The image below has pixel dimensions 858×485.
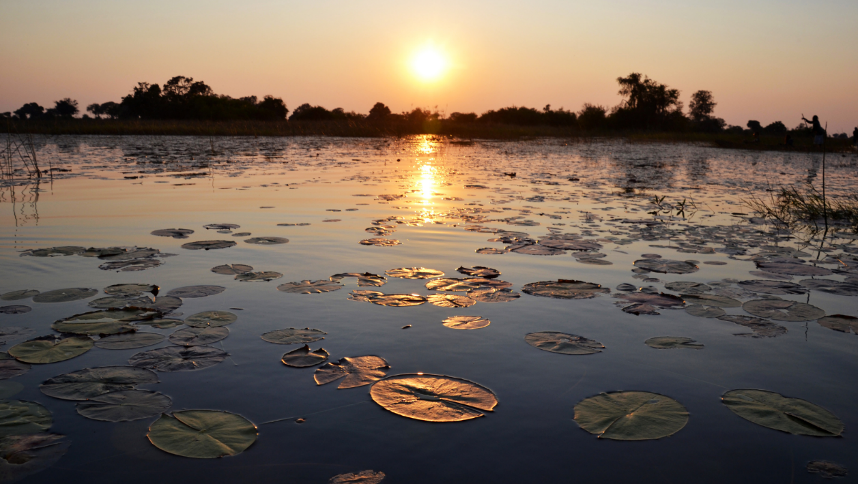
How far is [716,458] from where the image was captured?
5.51ft

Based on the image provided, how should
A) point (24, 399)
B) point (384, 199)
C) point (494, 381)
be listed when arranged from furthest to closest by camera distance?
point (384, 199) → point (494, 381) → point (24, 399)

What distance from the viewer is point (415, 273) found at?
3672 mm

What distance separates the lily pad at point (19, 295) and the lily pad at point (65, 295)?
8 cm

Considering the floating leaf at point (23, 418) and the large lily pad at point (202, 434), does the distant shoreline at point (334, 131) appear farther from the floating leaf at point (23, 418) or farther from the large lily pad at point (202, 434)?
the large lily pad at point (202, 434)

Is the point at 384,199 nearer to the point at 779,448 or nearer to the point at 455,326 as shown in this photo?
the point at 455,326

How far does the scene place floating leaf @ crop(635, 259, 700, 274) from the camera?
12.7ft

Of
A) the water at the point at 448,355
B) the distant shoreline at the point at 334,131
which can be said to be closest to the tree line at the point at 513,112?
the distant shoreline at the point at 334,131

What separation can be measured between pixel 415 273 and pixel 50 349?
2.14 meters

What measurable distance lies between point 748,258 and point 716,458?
3300mm

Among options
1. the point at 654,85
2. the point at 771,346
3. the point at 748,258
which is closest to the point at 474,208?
the point at 748,258

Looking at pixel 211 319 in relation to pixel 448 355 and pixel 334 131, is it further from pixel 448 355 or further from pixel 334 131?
pixel 334 131

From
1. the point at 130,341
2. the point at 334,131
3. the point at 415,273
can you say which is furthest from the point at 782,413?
the point at 334,131

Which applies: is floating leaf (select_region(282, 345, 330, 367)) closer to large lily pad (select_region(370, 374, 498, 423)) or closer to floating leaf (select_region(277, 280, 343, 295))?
large lily pad (select_region(370, 374, 498, 423))

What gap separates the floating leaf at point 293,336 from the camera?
97.8 inches
